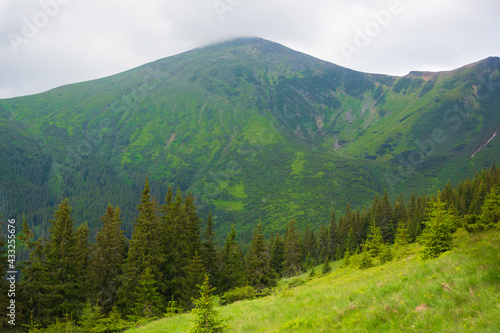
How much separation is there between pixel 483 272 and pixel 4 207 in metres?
273

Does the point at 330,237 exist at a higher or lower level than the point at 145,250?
lower

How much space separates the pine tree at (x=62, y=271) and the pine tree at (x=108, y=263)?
2356 mm

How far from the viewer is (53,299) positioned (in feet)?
92.6

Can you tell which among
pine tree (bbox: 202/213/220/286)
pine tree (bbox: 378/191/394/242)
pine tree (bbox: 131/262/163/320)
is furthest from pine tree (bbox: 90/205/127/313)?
pine tree (bbox: 378/191/394/242)

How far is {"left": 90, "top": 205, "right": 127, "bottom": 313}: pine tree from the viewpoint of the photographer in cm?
3253

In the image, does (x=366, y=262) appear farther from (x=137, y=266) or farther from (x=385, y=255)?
(x=137, y=266)

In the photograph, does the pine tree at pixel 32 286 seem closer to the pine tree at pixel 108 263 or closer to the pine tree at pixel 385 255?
the pine tree at pixel 108 263

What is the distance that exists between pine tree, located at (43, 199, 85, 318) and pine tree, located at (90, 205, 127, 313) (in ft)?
7.73

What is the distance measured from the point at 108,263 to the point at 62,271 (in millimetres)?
5118

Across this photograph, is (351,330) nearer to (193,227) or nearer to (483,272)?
(483,272)

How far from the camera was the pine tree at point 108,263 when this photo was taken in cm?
3253

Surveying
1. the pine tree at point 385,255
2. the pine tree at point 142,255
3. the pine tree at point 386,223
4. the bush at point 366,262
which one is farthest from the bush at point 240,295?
the pine tree at point 386,223

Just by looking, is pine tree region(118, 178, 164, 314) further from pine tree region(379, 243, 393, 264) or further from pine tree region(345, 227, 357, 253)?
pine tree region(345, 227, 357, 253)

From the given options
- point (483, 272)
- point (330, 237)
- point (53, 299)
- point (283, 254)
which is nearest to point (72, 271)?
point (53, 299)
